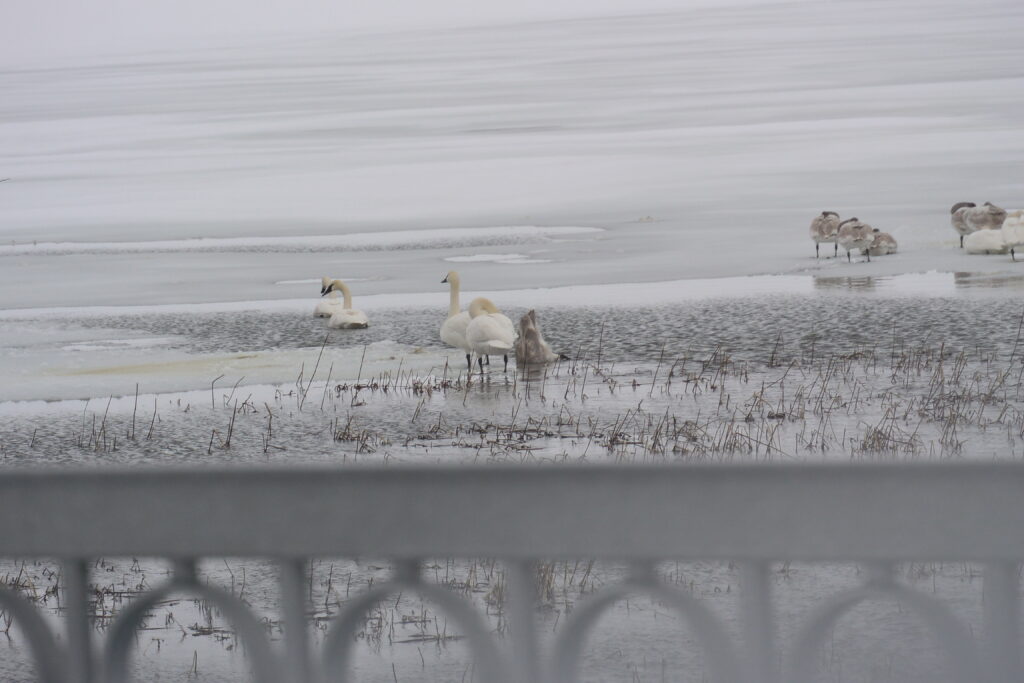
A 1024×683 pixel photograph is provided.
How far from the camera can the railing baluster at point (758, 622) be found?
1.05 metres

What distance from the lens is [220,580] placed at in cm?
490

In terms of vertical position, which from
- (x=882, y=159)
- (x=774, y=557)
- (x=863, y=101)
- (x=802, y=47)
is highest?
(x=802, y=47)

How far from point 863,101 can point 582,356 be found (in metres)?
45.1

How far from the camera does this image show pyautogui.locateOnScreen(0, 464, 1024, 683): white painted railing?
101 centimetres

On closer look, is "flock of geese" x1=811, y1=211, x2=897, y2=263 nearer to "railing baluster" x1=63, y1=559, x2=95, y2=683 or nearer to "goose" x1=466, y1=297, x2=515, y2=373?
"goose" x1=466, y1=297, x2=515, y2=373

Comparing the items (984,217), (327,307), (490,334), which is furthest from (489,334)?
(984,217)

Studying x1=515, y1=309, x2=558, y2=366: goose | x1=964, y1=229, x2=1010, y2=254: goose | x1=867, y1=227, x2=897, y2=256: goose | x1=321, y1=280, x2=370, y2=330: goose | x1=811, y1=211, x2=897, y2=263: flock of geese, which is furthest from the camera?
x1=867, y1=227, x2=897, y2=256: goose

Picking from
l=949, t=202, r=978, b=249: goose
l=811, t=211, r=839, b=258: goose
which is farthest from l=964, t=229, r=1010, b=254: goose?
l=811, t=211, r=839, b=258: goose

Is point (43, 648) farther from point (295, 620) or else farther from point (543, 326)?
point (543, 326)

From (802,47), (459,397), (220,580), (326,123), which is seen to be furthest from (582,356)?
(802,47)

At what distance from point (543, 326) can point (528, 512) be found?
11231 millimetres

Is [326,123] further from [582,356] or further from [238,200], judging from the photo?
[582,356]

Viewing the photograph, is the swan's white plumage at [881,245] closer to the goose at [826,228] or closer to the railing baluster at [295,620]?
the goose at [826,228]

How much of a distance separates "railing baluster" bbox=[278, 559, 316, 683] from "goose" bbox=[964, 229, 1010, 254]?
1514 centimetres
